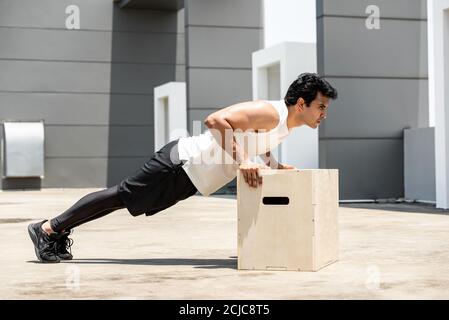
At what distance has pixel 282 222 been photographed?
17.3ft

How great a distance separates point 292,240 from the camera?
5.25 metres

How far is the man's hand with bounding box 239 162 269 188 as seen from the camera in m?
5.24

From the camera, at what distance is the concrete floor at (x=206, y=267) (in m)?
4.34

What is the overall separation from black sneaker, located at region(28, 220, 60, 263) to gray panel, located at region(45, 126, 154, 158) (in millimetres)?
18940

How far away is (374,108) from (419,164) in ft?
4.19

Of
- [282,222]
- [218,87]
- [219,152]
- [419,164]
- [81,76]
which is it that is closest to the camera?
[282,222]

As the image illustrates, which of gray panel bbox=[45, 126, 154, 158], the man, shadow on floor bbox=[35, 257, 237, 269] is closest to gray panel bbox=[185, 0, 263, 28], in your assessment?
gray panel bbox=[45, 126, 154, 158]

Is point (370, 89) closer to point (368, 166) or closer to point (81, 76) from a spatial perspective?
point (368, 166)

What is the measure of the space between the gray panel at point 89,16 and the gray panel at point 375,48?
1185cm

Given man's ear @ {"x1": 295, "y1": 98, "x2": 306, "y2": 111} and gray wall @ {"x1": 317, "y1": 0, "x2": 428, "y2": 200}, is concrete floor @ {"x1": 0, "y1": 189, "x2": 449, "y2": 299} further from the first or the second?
gray wall @ {"x1": 317, "y1": 0, "x2": 428, "y2": 200}

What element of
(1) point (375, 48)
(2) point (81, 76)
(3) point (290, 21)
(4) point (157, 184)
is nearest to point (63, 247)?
(4) point (157, 184)

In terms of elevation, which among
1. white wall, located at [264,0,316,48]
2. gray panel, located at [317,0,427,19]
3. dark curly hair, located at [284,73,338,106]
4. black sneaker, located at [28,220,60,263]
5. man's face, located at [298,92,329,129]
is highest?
white wall, located at [264,0,316,48]

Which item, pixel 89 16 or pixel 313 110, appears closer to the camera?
pixel 313 110
